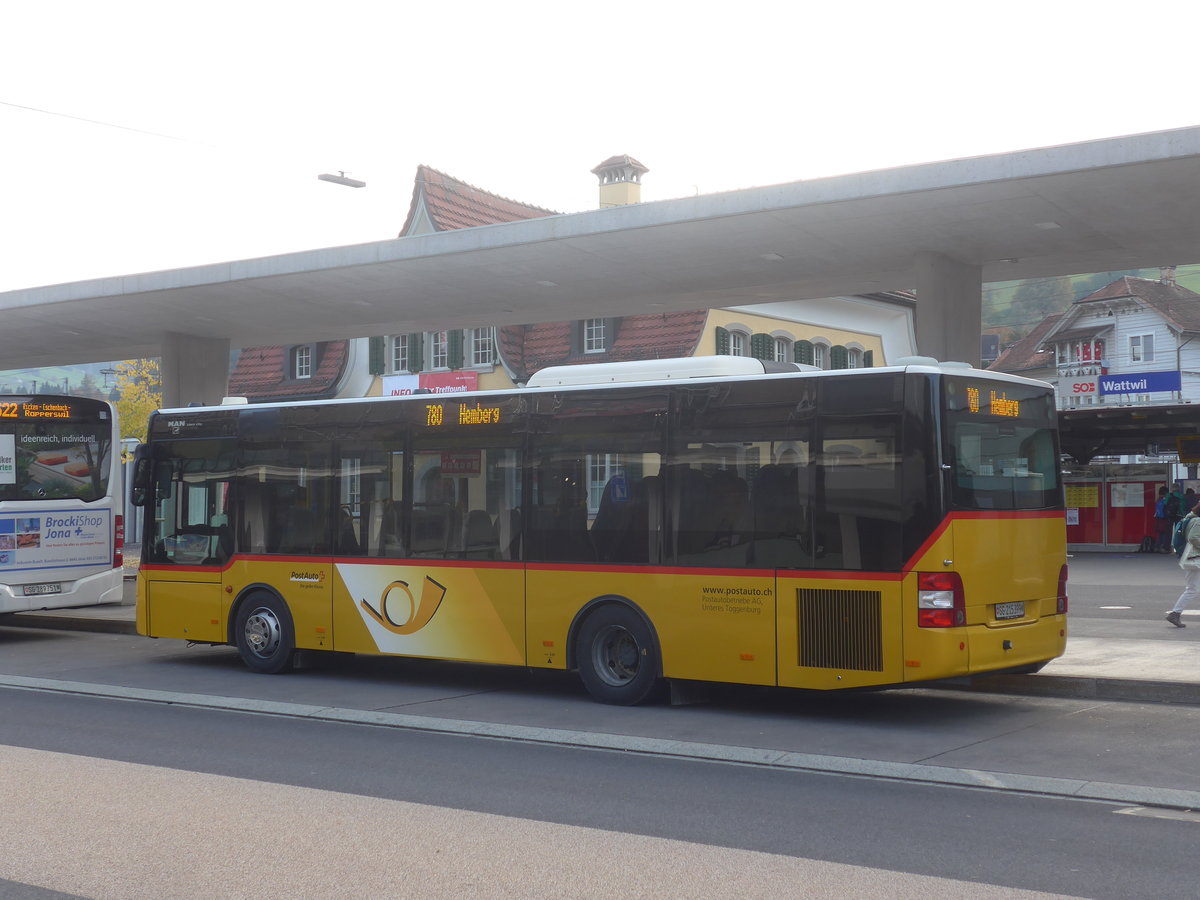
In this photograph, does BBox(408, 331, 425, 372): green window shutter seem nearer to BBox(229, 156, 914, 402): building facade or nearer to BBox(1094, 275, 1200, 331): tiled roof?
BBox(229, 156, 914, 402): building facade

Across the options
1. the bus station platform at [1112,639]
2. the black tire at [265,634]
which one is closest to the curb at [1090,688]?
the bus station platform at [1112,639]

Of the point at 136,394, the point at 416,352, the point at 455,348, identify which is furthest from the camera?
the point at 136,394

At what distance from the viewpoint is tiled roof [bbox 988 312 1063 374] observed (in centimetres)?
7594

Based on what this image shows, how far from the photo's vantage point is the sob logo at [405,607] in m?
12.8

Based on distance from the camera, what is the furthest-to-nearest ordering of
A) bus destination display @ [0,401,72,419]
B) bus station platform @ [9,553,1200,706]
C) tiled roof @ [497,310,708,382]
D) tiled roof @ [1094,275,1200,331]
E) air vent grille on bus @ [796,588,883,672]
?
tiled roof @ [1094,275,1200,331] → tiled roof @ [497,310,708,382] → bus destination display @ [0,401,72,419] → bus station platform @ [9,553,1200,706] → air vent grille on bus @ [796,588,883,672]

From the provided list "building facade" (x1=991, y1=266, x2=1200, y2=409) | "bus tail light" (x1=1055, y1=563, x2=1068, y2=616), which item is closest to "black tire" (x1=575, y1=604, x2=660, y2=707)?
"bus tail light" (x1=1055, y1=563, x2=1068, y2=616)

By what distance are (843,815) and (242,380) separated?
3941cm

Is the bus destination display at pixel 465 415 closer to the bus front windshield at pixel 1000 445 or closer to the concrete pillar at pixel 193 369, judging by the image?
the bus front windshield at pixel 1000 445

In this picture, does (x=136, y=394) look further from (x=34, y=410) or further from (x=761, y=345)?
(x=34, y=410)

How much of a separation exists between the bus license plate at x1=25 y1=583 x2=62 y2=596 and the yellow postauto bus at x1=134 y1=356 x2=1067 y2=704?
4312 mm

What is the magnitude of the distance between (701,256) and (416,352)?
22708 mm

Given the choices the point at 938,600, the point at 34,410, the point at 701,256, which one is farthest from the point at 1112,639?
the point at 34,410

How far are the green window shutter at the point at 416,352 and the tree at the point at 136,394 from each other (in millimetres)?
10271

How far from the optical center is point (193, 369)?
81.5 ft
